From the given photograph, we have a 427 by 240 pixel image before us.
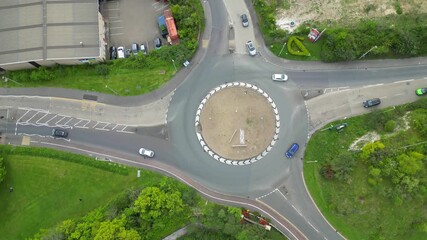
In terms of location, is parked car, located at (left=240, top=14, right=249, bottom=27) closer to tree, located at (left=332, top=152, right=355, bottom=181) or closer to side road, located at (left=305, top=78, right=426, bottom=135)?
side road, located at (left=305, top=78, right=426, bottom=135)

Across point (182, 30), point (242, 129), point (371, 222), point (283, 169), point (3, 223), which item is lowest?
point (3, 223)

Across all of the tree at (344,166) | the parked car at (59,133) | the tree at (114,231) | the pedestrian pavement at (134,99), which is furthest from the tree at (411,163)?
the parked car at (59,133)

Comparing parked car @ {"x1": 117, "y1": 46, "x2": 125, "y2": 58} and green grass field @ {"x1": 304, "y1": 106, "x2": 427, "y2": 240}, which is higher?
parked car @ {"x1": 117, "y1": 46, "x2": 125, "y2": 58}

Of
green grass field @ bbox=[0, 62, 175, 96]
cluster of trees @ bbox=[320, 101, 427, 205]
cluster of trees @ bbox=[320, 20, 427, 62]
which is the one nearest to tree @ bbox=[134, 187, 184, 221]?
green grass field @ bbox=[0, 62, 175, 96]

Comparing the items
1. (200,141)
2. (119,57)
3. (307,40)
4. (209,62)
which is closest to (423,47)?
(307,40)

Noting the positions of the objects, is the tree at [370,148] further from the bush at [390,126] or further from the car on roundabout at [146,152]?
the car on roundabout at [146,152]

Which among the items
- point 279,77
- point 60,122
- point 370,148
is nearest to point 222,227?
point 370,148

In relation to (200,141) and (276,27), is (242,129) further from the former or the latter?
(276,27)
